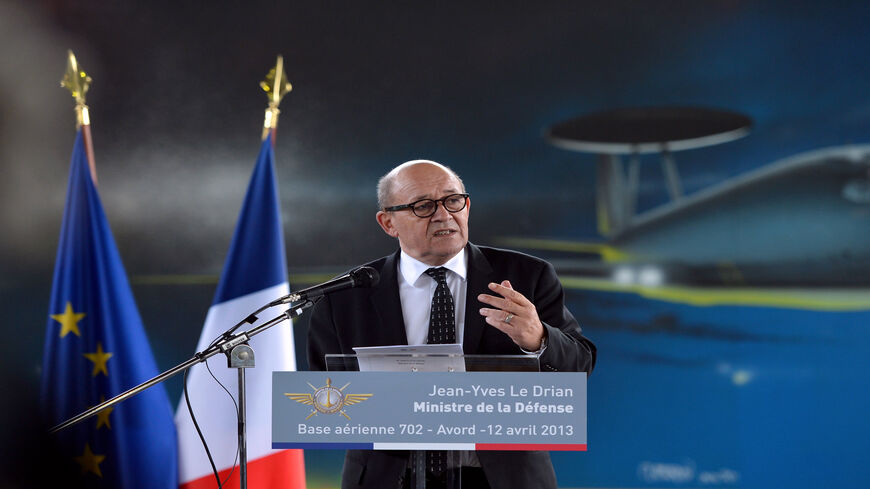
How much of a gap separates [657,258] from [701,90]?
0.99 metres

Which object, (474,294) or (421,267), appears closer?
(474,294)

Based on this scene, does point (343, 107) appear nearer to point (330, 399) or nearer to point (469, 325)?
point (469, 325)

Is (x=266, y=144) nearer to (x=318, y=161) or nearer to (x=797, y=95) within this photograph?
(x=318, y=161)

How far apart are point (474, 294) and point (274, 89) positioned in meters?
2.40

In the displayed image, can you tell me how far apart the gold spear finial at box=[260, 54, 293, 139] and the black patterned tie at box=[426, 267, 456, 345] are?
2.11 m

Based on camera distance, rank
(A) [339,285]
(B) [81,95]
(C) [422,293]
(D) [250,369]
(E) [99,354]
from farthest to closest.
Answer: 1. (B) [81,95]
2. (E) [99,354]
3. (D) [250,369]
4. (C) [422,293]
5. (A) [339,285]

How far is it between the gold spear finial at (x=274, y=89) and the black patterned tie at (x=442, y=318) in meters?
2.11

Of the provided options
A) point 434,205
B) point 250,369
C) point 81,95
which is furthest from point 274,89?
point 434,205

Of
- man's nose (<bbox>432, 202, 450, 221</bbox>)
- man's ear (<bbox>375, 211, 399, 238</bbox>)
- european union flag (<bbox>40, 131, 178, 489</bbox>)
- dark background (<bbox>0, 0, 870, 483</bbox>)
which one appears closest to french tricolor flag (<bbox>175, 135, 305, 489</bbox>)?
european union flag (<bbox>40, 131, 178, 489</bbox>)

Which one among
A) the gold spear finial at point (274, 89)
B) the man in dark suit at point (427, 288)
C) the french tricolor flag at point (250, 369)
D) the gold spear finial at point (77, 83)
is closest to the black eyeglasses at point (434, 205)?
the man in dark suit at point (427, 288)

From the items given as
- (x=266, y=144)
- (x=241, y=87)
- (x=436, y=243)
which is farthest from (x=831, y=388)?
(x=241, y=87)

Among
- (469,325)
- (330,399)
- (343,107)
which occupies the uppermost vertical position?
(343,107)

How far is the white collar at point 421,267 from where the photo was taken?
2.47 meters

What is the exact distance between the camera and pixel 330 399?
6.18 feet
